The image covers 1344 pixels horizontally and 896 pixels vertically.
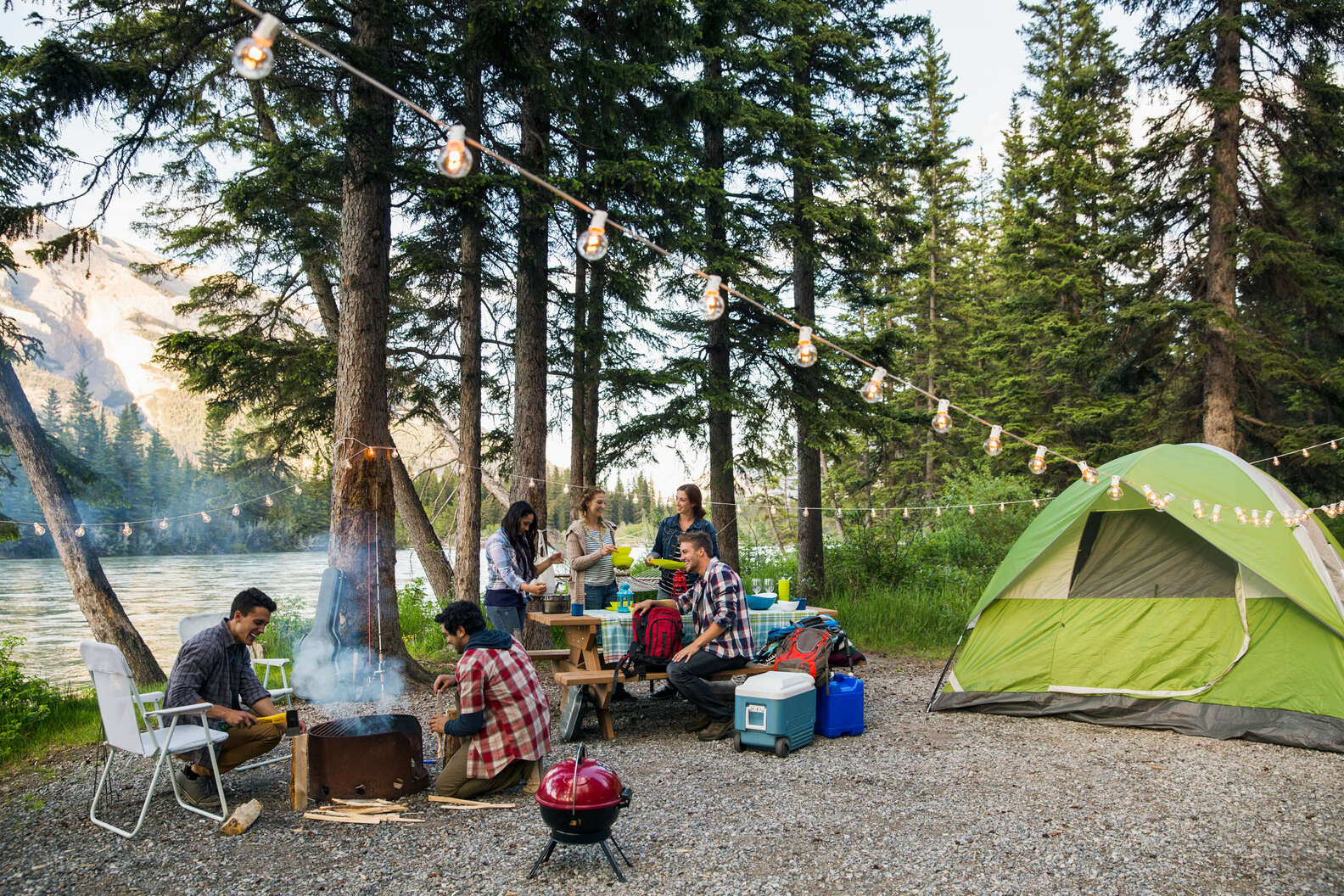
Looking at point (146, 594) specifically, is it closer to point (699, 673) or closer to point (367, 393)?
point (367, 393)

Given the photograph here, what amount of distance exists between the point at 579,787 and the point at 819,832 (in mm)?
1272

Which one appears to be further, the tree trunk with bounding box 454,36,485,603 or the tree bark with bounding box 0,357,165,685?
the tree trunk with bounding box 454,36,485,603

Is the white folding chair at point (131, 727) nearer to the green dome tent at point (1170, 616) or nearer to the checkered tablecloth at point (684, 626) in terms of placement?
the checkered tablecloth at point (684, 626)

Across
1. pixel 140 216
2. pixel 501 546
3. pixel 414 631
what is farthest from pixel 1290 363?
pixel 140 216

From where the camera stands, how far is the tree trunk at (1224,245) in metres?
10.9

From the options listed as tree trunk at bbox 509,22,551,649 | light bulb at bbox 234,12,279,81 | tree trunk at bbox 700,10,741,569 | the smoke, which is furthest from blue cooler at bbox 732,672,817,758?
tree trunk at bbox 700,10,741,569

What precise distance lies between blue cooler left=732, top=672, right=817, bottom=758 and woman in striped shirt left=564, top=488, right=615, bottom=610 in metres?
1.71

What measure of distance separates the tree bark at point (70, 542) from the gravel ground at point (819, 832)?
11.8ft

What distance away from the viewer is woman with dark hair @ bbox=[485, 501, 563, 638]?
586 cm

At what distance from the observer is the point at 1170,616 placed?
5.61 m

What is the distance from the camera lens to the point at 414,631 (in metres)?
11.1

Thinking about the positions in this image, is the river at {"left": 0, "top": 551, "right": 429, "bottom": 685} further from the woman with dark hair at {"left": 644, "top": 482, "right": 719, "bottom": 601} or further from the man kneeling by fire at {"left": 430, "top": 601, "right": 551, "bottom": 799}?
the man kneeling by fire at {"left": 430, "top": 601, "right": 551, "bottom": 799}

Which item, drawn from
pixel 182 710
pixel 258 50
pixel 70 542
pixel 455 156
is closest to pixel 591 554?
pixel 182 710

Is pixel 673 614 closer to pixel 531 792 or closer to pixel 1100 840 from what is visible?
pixel 531 792
